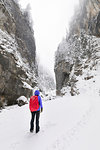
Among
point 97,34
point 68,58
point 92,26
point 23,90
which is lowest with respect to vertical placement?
point 23,90

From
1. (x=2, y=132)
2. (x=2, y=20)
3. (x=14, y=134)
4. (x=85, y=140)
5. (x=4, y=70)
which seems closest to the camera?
(x=85, y=140)

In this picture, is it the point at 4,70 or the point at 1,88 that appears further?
the point at 4,70

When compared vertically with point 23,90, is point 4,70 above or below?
above

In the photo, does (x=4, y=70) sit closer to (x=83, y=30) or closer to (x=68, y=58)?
(x=68, y=58)

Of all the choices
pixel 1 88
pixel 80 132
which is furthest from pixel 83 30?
pixel 80 132

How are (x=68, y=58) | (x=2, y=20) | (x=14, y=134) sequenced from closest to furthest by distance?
(x=14, y=134)
(x=2, y=20)
(x=68, y=58)

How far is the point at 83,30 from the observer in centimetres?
2577

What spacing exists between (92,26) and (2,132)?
24963 millimetres

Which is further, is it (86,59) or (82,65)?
(86,59)

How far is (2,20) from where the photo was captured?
16.6 meters

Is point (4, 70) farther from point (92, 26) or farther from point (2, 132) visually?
point (92, 26)

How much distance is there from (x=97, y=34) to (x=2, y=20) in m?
17.3

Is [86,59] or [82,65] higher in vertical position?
[86,59]

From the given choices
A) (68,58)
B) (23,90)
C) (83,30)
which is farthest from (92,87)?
(83,30)
